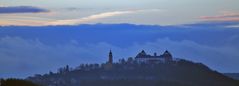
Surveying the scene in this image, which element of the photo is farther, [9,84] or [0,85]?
[9,84]

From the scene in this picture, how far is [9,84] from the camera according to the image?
187250mm

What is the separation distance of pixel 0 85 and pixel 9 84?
11882 mm

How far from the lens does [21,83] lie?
644ft

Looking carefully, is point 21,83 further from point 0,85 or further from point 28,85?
point 0,85

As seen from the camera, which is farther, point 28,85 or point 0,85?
point 28,85

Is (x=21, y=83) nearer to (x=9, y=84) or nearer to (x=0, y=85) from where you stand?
(x=9, y=84)

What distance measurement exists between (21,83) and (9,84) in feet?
29.9

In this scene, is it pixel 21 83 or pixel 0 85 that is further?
pixel 21 83

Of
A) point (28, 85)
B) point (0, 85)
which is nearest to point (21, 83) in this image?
point (28, 85)

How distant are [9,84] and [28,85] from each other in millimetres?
10834

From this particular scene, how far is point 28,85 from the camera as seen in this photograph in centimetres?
19775

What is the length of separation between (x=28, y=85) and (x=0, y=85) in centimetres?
2258
